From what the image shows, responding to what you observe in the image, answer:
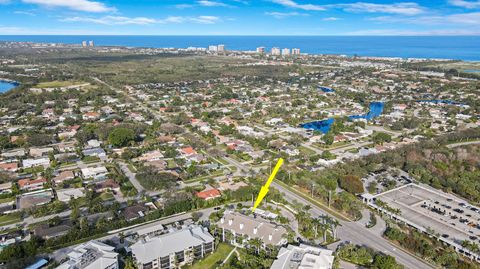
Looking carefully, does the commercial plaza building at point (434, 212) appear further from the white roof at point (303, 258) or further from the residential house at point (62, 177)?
the residential house at point (62, 177)

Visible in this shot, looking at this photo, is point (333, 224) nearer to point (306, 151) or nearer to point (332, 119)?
point (306, 151)

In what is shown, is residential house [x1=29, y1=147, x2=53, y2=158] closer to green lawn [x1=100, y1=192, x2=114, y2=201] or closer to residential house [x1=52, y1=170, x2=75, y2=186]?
residential house [x1=52, y1=170, x2=75, y2=186]

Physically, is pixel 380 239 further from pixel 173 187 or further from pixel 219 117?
pixel 219 117

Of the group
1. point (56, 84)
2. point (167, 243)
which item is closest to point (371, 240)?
point (167, 243)

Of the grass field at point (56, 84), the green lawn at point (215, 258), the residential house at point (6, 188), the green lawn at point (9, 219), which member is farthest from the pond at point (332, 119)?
the grass field at point (56, 84)

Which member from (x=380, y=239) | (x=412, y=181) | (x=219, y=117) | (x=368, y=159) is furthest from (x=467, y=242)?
(x=219, y=117)
